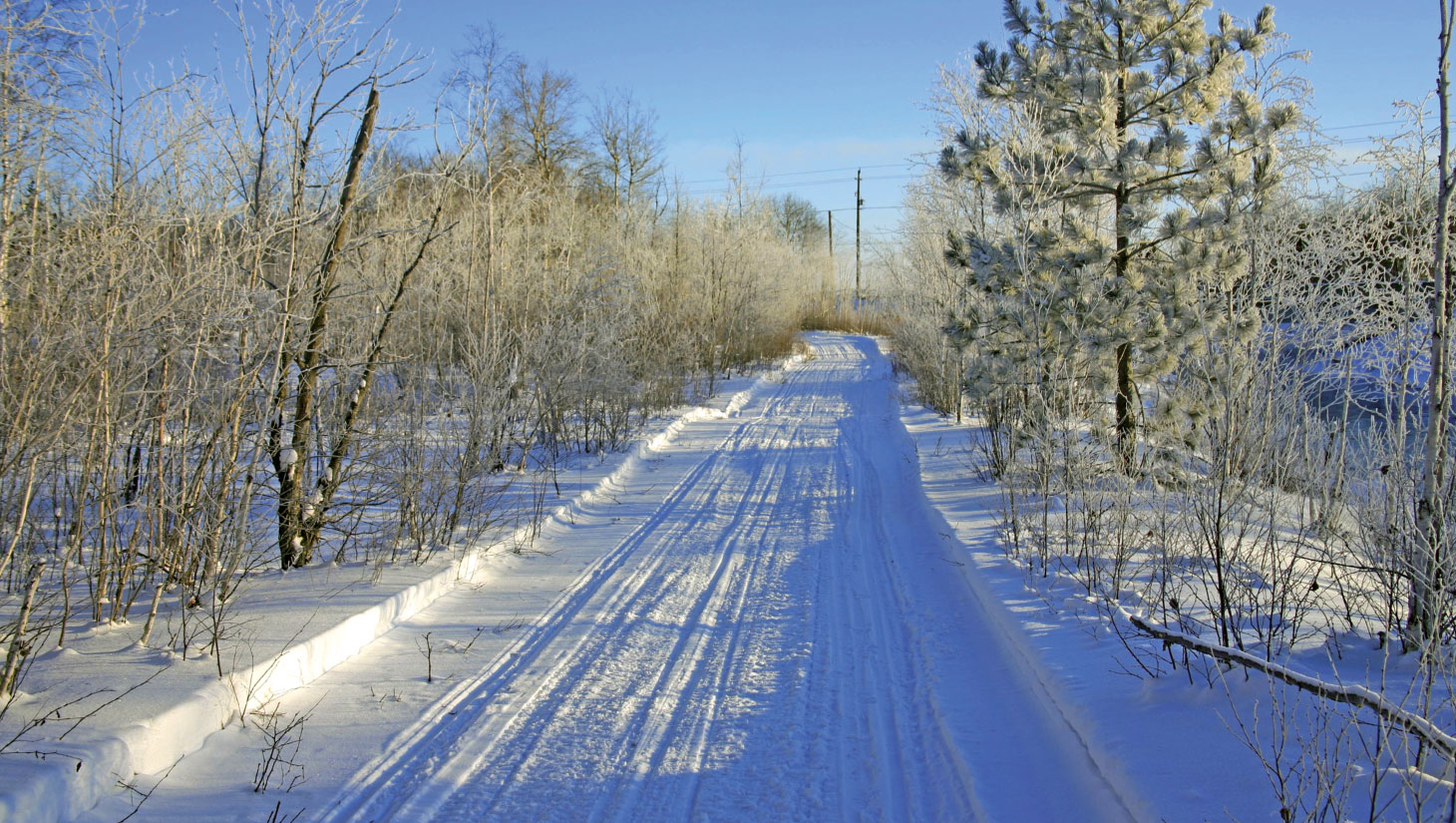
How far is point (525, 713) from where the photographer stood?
165 inches

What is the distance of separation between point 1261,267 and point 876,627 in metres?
4.14

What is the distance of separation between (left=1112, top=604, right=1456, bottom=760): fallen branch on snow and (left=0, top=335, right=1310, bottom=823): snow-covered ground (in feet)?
0.83

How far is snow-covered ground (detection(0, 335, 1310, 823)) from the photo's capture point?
11.0ft

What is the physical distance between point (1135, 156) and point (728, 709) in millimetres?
7727

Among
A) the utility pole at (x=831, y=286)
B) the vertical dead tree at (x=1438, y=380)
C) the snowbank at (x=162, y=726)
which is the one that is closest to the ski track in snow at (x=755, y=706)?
the snowbank at (x=162, y=726)

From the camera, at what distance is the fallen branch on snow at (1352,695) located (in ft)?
8.25

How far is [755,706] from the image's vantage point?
4.31 meters

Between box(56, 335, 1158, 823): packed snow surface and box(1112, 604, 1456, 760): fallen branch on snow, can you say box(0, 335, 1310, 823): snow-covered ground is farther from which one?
box(1112, 604, 1456, 760): fallen branch on snow

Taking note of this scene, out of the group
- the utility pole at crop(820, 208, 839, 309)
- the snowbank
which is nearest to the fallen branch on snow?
the snowbank

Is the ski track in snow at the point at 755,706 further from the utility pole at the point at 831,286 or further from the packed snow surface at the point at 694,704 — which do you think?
the utility pole at the point at 831,286

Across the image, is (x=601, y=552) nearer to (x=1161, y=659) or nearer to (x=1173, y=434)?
(x=1161, y=659)

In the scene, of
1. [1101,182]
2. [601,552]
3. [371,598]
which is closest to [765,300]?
[1101,182]

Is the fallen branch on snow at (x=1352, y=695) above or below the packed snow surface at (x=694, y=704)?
above

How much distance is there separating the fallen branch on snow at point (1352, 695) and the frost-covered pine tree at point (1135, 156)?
4588 millimetres
